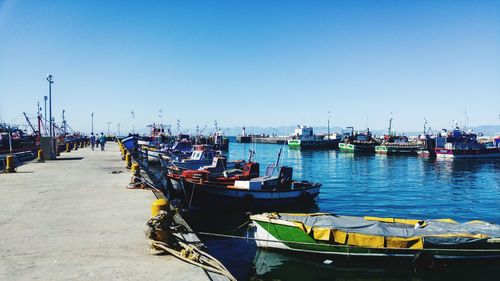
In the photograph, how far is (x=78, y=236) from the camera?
10.5 metres

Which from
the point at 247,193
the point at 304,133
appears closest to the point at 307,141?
the point at 304,133

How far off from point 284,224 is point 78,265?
7.66 metres

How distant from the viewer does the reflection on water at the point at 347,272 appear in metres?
13.1

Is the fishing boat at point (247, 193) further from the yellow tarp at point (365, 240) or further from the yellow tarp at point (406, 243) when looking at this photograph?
the yellow tarp at point (406, 243)

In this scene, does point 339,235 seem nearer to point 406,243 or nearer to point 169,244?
point 406,243

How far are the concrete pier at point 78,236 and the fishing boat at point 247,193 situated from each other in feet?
16.2

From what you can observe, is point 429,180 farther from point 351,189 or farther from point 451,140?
point 451,140

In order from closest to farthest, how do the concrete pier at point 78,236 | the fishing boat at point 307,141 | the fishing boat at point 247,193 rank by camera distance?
the concrete pier at point 78,236, the fishing boat at point 247,193, the fishing boat at point 307,141

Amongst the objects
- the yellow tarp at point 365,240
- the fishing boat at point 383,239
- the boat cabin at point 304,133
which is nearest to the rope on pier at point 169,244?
the fishing boat at point 383,239

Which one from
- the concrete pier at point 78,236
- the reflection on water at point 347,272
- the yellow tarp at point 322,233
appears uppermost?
the concrete pier at point 78,236

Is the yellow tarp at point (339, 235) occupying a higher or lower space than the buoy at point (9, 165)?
lower

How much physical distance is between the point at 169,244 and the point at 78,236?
9.52ft

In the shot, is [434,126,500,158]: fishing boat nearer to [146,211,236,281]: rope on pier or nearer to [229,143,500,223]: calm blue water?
[229,143,500,223]: calm blue water

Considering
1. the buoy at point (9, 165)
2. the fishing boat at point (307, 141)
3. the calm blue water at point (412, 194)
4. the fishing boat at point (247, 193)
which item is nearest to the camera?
the fishing boat at point (247, 193)
